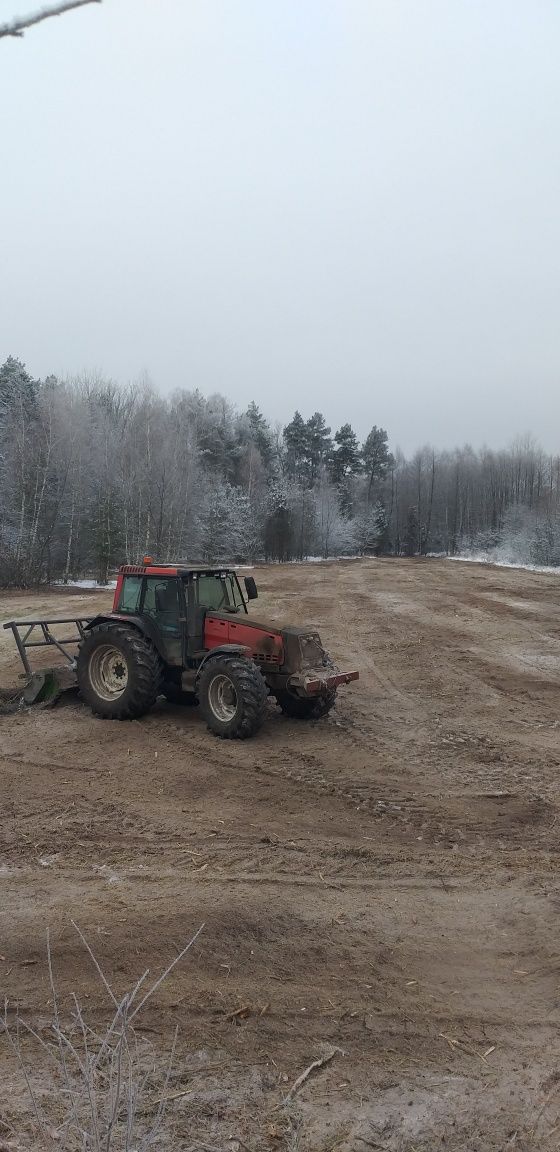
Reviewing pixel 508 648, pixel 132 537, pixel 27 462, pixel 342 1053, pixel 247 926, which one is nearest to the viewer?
pixel 342 1053

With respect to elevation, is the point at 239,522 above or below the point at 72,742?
above

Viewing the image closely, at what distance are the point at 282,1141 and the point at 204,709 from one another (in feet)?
18.4

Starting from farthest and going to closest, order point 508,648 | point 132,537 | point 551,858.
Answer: point 132,537 < point 508,648 < point 551,858

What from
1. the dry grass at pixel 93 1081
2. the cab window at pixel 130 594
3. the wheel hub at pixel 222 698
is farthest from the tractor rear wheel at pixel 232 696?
the dry grass at pixel 93 1081

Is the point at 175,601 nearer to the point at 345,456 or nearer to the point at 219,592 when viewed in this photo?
the point at 219,592

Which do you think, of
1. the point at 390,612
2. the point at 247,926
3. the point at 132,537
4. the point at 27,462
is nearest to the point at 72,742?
the point at 247,926

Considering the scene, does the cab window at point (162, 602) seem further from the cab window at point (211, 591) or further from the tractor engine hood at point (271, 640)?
the tractor engine hood at point (271, 640)

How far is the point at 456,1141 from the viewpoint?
3.09 meters

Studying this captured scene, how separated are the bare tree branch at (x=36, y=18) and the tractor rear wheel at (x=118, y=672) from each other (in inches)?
300

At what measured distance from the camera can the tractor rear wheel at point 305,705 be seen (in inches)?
361

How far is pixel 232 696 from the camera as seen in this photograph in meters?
8.57

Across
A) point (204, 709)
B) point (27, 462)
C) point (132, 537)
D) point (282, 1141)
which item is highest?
point (27, 462)

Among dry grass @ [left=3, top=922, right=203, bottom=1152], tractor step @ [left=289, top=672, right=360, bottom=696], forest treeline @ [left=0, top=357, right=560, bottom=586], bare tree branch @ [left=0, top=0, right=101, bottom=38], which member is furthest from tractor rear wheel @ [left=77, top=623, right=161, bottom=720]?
forest treeline @ [left=0, top=357, right=560, bottom=586]

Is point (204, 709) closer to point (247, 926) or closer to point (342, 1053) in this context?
point (247, 926)
